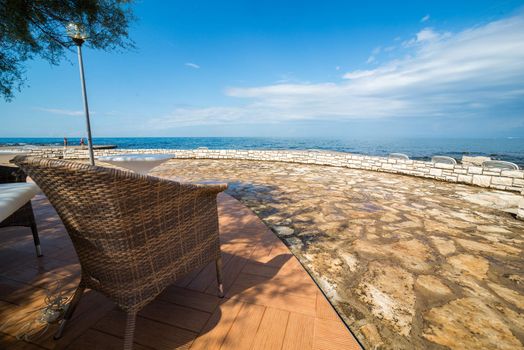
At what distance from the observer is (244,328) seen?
1370mm

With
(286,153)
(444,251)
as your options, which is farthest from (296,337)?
(286,153)

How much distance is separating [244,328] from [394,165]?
7.59 m

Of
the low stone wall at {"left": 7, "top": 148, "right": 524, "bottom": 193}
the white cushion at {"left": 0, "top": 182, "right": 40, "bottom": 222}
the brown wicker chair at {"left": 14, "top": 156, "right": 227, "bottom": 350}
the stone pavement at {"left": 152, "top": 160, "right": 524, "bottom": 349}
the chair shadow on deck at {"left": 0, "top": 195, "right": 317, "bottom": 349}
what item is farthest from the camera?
the low stone wall at {"left": 7, "top": 148, "right": 524, "bottom": 193}

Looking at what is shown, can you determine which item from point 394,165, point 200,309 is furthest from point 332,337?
point 394,165

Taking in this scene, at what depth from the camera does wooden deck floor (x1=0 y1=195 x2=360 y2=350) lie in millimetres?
1277

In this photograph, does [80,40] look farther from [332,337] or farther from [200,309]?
[332,337]

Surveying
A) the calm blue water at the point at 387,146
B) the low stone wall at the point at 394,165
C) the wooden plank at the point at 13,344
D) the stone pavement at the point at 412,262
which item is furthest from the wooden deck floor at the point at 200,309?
the calm blue water at the point at 387,146

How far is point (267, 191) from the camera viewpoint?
189 inches

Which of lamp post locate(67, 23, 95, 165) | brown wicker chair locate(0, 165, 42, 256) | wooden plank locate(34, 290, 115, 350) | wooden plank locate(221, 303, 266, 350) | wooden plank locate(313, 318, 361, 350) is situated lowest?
wooden plank locate(34, 290, 115, 350)

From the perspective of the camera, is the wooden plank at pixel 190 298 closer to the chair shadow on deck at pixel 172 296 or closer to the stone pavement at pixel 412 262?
the chair shadow on deck at pixel 172 296

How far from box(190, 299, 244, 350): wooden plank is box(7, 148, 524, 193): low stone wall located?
286 cm

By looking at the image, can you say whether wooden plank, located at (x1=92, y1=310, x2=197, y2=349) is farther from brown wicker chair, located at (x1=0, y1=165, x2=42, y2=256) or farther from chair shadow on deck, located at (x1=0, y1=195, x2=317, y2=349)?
brown wicker chair, located at (x1=0, y1=165, x2=42, y2=256)

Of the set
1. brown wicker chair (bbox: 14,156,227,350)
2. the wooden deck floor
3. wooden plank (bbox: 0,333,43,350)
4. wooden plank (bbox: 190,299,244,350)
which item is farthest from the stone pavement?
wooden plank (bbox: 0,333,43,350)

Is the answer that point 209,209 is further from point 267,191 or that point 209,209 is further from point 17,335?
point 267,191
